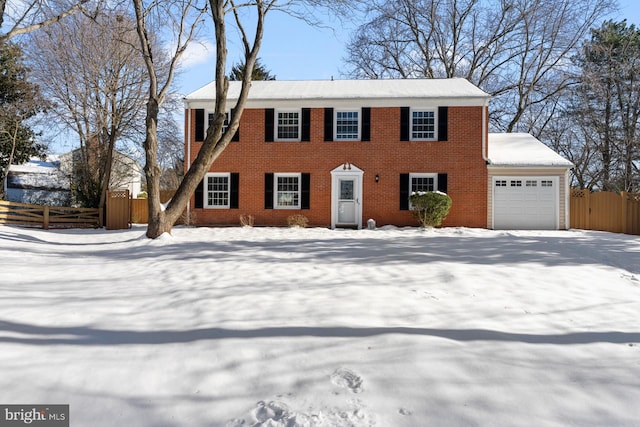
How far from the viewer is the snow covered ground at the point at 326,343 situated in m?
2.62

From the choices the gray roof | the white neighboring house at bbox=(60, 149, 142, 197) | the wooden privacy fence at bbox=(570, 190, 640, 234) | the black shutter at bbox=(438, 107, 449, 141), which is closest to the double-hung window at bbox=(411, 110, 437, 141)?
the black shutter at bbox=(438, 107, 449, 141)

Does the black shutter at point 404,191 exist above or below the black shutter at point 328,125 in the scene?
below

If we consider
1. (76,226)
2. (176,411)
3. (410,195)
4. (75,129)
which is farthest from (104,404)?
(75,129)

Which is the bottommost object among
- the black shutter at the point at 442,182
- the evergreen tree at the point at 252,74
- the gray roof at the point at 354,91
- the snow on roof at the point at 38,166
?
the black shutter at the point at 442,182

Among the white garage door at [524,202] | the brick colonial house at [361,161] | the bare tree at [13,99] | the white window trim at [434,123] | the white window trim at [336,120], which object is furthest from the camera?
the bare tree at [13,99]

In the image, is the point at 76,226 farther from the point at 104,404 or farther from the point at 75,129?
the point at 104,404

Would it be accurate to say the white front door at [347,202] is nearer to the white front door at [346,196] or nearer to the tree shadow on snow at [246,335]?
the white front door at [346,196]

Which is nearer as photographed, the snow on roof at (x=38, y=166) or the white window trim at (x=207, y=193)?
the white window trim at (x=207, y=193)

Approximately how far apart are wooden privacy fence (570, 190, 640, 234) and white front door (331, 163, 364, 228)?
27.9ft

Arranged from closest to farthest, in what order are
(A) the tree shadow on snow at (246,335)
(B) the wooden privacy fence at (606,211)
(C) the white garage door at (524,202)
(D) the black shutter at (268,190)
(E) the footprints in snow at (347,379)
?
(E) the footprints in snow at (347,379) < (A) the tree shadow on snow at (246,335) < (B) the wooden privacy fence at (606,211) < (C) the white garage door at (524,202) < (D) the black shutter at (268,190)

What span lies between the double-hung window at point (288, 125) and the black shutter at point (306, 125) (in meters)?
0.21

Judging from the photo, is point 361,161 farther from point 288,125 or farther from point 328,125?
point 288,125

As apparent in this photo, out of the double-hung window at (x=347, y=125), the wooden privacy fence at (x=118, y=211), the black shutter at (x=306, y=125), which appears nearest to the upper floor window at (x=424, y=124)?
the double-hung window at (x=347, y=125)

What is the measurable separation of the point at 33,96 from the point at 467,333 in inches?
863
